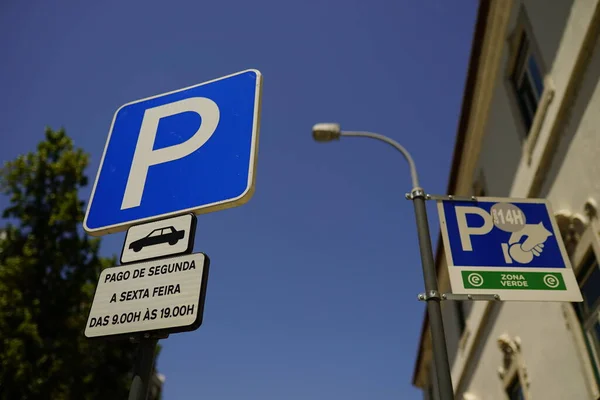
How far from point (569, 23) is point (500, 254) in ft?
16.6

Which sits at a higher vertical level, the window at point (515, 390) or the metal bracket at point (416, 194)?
the metal bracket at point (416, 194)

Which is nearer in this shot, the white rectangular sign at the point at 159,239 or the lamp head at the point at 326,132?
the white rectangular sign at the point at 159,239

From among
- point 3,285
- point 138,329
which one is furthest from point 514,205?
point 3,285

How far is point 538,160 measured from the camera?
A: 8.23 meters

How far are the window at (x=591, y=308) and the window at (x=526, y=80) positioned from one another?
3366 mm

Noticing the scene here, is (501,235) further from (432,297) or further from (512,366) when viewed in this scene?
(512,366)

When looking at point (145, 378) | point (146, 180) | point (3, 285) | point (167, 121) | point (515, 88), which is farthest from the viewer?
point (3, 285)

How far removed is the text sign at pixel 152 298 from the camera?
80.4 inches

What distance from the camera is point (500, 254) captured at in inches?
166

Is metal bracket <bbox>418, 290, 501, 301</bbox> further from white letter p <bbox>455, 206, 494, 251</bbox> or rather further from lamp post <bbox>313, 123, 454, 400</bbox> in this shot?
white letter p <bbox>455, 206, 494, 251</bbox>

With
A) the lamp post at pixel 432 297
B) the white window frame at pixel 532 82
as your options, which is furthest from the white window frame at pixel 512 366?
the lamp post at pixel 432 297

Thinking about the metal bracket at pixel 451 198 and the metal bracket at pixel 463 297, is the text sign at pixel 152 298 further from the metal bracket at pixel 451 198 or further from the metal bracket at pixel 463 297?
the metal bracket at pixel 451 198

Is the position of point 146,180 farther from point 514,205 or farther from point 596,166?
point 596,166

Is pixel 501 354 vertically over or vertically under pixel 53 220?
under
